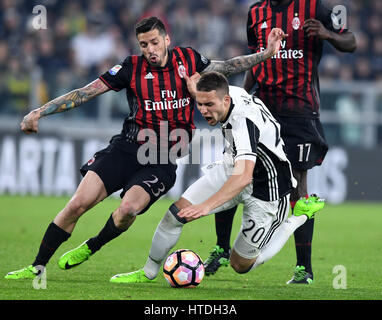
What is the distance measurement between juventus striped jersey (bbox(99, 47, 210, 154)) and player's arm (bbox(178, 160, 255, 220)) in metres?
1.20

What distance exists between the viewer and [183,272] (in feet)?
21.6

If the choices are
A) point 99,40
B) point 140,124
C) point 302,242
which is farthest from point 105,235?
point 99,40

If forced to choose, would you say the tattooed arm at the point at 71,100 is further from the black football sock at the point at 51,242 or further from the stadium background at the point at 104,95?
the stadium background at the point at 104,95

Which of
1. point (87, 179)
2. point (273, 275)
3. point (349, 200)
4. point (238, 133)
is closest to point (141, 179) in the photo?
point (87, 179)

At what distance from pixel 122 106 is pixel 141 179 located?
8547 mm

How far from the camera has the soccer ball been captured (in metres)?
6.57

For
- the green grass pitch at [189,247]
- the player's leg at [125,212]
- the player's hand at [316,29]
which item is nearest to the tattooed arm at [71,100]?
the player's leg at [125,212]

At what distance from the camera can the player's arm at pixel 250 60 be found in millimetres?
7105

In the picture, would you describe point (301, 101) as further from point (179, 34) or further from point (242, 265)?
point (179, 34)

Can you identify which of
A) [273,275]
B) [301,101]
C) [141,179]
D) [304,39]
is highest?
[304,39]

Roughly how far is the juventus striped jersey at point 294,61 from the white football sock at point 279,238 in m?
1.03

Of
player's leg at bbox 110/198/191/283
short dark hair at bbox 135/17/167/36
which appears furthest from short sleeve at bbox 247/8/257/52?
player's leg at bbox 110/198/191/283

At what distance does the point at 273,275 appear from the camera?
7.61 metres

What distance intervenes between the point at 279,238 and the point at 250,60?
5.12 ft
